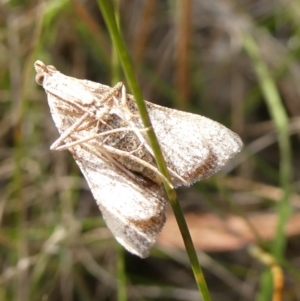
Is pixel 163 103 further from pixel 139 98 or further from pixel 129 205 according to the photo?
pixel 139 98

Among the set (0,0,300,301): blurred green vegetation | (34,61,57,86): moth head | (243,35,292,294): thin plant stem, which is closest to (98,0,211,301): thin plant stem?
(34,61,57,86): moth head

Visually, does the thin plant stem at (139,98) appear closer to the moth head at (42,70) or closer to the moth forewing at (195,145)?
the moth forewing at (195,145)

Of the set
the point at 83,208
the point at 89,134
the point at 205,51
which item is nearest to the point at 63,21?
the point at 205,51

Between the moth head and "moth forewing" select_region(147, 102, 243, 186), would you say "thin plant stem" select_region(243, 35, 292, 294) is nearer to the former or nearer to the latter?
"moth forewing" select_region(147, 102, 243, 186)

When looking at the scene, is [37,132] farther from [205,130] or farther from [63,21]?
[205,130]

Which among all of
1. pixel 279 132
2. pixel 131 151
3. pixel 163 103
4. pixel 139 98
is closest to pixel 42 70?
pixel 131 151

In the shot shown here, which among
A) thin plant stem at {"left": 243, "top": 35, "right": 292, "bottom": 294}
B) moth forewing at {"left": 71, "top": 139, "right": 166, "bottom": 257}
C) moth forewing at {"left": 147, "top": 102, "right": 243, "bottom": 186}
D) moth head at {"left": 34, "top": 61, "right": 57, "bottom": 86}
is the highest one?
moth head at {"left": 34, "top": 61, "right": 57, "bottom": 86}
